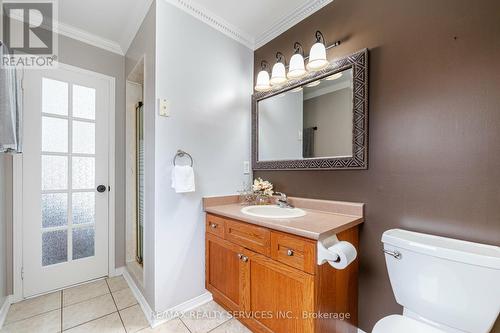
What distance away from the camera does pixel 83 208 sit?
6.72ft

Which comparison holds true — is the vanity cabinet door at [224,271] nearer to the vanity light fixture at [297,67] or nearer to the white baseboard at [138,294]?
the white baseboard at [138,294]

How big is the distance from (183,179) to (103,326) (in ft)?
3.80

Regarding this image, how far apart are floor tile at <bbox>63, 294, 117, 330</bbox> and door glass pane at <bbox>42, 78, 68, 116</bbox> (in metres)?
1.65

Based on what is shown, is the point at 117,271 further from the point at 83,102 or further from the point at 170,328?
the point at 83,102

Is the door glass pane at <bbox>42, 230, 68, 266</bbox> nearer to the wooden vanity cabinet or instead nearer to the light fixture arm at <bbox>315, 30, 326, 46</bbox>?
the wooden vanity cabinet

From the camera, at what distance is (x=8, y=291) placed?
67.0 inches

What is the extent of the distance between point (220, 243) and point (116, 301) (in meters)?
1.06

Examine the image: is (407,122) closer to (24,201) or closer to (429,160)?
(429,160)

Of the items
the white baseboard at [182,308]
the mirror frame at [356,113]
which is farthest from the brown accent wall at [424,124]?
the white baseboard at [182,308]

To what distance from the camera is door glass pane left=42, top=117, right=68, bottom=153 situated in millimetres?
1869

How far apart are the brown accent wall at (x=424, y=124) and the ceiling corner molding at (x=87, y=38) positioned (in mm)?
2102

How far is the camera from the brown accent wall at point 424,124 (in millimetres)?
980

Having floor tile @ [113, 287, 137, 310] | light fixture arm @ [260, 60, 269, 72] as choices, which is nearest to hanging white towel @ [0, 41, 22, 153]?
floor tile @ [113, 287, 137, 310]

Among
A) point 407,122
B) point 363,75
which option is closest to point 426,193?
point 407,122
